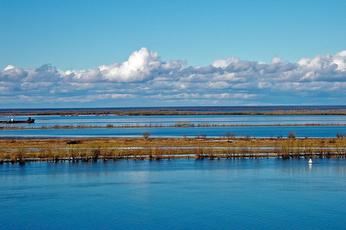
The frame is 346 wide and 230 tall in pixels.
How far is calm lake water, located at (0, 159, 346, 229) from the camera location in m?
29.8

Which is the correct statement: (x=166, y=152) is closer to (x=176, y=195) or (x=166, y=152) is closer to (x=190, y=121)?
(x=176, y=195)

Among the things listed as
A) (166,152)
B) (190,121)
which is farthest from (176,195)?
(190,121)

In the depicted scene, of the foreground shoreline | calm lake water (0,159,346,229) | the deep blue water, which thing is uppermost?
the deep blue water

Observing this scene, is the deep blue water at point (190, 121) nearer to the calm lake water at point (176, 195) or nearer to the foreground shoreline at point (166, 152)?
the foreground shoreline at point (166, 152)

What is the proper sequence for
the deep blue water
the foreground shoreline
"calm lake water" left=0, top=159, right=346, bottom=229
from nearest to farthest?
"calm lake water" left=0, top=159, right=346, bottom=229 < the foreground shoreline < the deep blue water

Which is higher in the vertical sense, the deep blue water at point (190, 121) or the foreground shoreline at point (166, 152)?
the deep blue water at point (190, 121)

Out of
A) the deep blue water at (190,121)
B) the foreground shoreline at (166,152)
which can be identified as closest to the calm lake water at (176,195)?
the foreground shoreline at (166,152)

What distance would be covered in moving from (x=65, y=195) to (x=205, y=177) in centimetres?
1135

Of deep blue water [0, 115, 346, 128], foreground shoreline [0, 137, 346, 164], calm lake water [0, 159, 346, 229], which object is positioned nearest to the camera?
calm lake water [0, 159, 346, 229]

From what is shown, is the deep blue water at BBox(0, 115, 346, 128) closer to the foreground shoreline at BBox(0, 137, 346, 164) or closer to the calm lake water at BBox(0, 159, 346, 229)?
the foreground shoreline at BBox(0, 137, 346, 164)

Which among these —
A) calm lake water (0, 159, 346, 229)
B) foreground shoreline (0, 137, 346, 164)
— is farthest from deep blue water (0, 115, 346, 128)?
calm lake water (0, 159, 346, 229)

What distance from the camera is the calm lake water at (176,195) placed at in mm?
29797

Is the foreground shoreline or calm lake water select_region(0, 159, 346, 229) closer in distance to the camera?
calm lake water select_region(0, 159, 346, 229)

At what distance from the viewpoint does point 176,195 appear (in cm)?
3669
